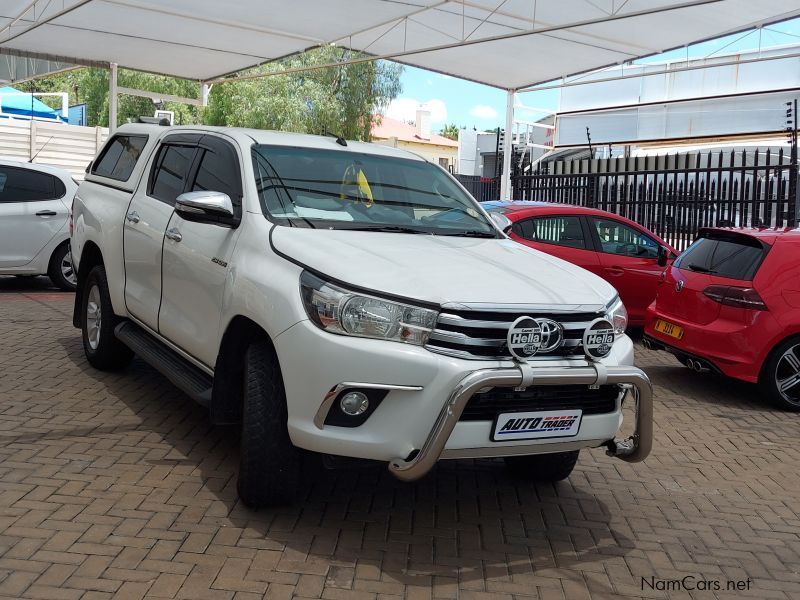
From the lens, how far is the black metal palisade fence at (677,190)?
42.8 ft

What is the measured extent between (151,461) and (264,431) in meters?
1.38

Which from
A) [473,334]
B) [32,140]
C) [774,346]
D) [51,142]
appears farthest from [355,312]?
[51,142]

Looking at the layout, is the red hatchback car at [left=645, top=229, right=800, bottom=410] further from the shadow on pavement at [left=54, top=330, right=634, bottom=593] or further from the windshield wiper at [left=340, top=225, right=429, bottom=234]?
the windshield wiper at [left=340, top=225, right=429, bottom=234]

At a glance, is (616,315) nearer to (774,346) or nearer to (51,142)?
(774,346)

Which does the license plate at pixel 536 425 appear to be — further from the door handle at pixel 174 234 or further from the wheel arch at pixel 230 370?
the door handle at pixel 174 234

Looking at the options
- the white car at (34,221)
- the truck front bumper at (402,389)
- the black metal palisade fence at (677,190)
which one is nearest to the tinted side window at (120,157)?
the truck front bumper at (402,389)

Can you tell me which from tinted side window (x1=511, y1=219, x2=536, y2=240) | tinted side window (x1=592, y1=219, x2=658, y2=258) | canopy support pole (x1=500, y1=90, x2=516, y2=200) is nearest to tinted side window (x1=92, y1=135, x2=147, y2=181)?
tinted side window (x1=511, y1=219, x2=536, y2=240)

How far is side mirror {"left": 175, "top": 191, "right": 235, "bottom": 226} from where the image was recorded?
4.71m

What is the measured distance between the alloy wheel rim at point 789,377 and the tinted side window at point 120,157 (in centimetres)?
537

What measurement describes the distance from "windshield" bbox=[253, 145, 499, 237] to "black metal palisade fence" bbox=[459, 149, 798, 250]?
27.8 feet

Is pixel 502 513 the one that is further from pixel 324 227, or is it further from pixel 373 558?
pixel 324 227

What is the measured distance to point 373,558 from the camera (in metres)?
4.01

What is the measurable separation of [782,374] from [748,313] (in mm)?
624

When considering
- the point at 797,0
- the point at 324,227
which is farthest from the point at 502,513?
the point at 797,0
